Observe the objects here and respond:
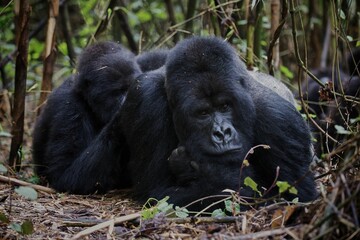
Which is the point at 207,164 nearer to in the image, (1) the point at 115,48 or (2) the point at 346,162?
(2) the point at 346,162

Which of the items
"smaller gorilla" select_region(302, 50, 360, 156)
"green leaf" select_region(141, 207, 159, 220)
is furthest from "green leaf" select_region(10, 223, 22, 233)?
"smaller gorilla" select_region(302, 50, 360, 156)

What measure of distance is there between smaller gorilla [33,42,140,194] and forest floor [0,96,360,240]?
0.45 metres

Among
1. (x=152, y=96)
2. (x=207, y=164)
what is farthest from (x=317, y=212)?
(x=152, y=96)

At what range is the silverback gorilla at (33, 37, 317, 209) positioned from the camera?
3779 millimetres

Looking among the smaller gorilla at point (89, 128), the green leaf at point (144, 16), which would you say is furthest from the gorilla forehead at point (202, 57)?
the green leaf at point (144, 16)

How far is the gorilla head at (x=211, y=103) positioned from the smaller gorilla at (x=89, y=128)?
0.91 m

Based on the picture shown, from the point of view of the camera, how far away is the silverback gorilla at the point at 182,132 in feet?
12.4

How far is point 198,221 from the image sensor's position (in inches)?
119

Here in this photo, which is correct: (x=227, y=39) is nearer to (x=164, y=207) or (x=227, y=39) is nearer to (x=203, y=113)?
(x=203, y=113)

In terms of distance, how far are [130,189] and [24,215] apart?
138cm

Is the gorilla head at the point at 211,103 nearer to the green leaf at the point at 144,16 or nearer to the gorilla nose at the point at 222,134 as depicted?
the gorilla nose at the point at 222,134

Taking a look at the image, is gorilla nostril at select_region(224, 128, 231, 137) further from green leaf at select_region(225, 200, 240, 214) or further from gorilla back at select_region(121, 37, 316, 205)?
green leaf at select_region(225, 200, 240, 214)

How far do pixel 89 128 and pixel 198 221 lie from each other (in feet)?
7.37

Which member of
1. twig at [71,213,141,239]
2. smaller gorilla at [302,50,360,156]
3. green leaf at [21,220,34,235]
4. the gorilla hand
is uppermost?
green leaf at [21,220,34,235]
